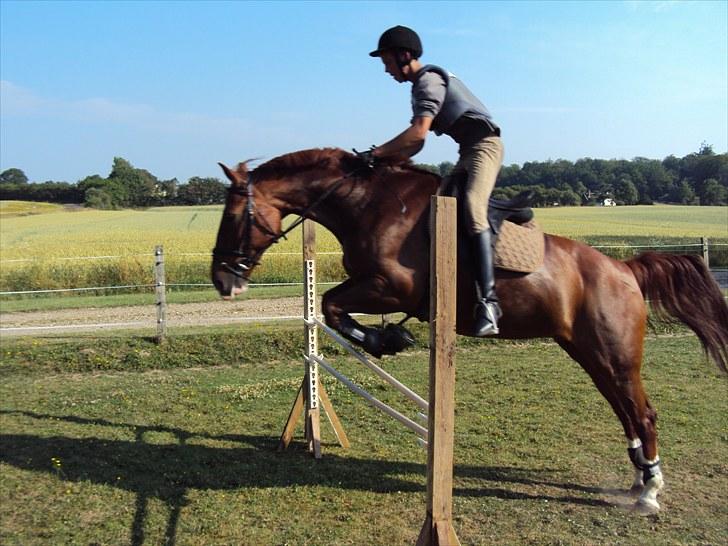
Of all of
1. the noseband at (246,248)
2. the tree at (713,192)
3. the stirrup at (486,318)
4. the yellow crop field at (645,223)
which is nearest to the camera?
the stirrup at (486,318)

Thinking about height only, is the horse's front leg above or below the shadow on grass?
above

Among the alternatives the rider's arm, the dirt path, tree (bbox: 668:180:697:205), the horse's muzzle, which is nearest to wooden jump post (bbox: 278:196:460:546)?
the rider's arm

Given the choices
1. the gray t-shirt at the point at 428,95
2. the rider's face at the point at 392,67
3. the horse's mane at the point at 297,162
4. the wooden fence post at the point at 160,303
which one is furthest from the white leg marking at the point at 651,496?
the wooden fence post at the point at 160,303

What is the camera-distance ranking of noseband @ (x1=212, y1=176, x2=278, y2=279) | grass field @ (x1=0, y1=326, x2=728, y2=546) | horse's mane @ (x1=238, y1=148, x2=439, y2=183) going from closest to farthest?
noseband @ (x1=212, y1=176, x2=278, y2=279) → horse's mane @ (x1=238, y1=148, x2=439, y2=183) → grass field @ (x1=0, y1=326, x2=728, y2=546)

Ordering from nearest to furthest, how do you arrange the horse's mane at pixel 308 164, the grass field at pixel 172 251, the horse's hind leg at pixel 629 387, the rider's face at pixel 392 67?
the rider's face at pixel 392 67, the horse's mane at pixel 308 164, the horse's hind leg at pixel 629 387, the grass field at pixel 172 251

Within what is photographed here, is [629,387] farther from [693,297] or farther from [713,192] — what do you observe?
[713,192]

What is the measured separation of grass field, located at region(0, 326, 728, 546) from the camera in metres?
4.04

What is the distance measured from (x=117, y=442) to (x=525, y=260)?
4.21 m

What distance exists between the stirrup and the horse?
146 millimetres

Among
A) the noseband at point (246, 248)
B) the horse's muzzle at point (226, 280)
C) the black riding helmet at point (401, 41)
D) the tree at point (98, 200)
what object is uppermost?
the tree at point (98, 200)

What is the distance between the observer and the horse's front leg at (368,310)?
11.5 feet

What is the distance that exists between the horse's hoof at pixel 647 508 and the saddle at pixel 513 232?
Answer: 6.24 feet

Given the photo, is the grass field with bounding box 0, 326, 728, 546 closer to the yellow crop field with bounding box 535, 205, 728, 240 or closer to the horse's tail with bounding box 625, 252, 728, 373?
the horse's tail with bounding box 625, 252, 728, 373

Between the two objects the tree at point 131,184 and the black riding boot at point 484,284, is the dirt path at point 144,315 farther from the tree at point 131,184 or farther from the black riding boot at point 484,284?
the tree at point 131,184
